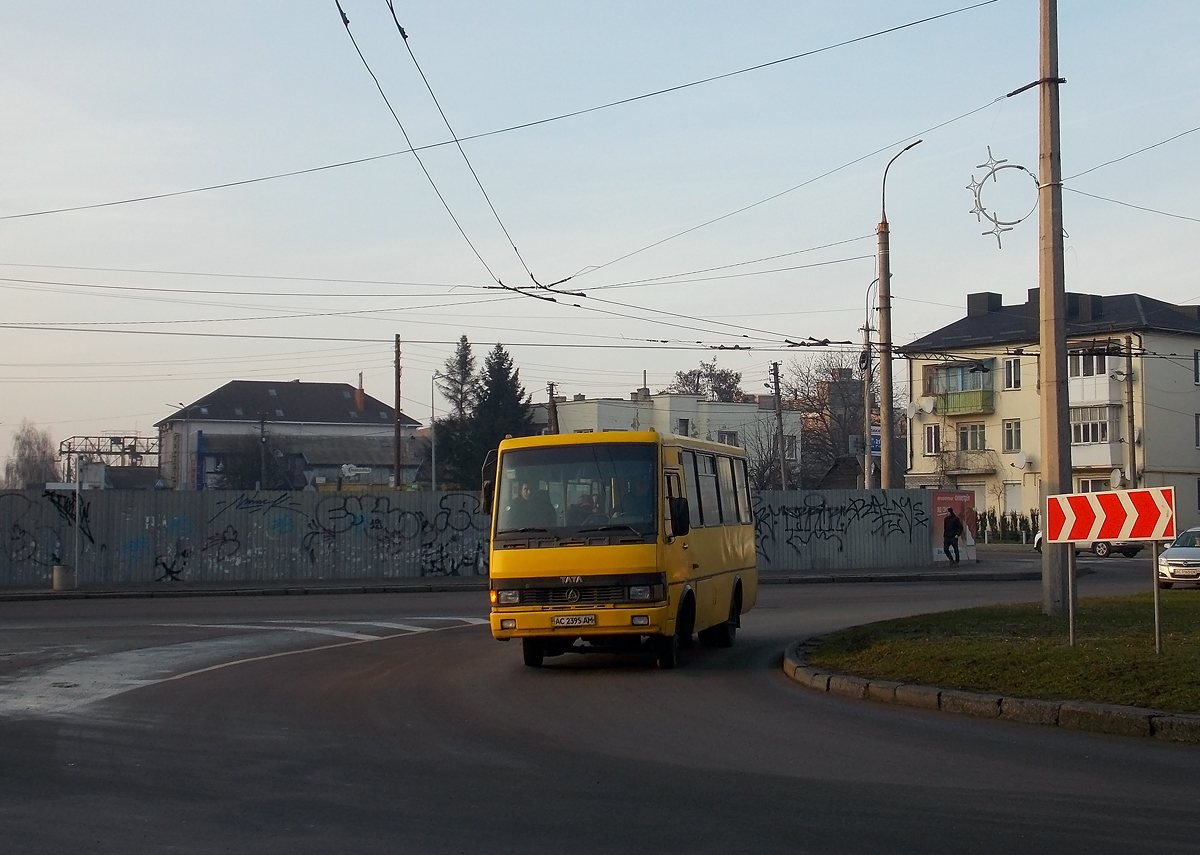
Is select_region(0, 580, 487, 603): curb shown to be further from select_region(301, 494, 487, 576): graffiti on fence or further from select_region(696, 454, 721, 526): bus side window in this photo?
select_region(696, 454, 721, 526): bus side window

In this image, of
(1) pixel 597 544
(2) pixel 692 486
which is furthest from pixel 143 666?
(2) pixel 692 486

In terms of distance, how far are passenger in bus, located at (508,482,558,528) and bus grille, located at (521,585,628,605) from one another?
0.76 meters

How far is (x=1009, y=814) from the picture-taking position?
277 inches

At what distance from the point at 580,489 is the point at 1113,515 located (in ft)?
17.8

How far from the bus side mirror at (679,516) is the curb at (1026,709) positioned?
2139 mm

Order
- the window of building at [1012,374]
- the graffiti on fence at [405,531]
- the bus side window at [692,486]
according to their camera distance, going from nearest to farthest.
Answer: the bus side window at [692,486]
the graffiti on fence at [405,531]
the window of building at [1012,374]

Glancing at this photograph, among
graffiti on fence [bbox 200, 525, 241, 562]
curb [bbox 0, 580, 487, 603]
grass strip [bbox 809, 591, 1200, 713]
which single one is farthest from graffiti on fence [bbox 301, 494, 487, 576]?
grass strip [bbox 809, 591, 1200, 713]

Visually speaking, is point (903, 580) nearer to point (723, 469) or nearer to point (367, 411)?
point (723, 469)

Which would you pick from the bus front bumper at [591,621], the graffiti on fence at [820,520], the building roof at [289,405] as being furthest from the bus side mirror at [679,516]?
the building roof at [289,405]

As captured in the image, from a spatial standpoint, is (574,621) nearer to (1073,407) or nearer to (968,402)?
(1073,407)

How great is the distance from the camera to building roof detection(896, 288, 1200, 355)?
209 feet

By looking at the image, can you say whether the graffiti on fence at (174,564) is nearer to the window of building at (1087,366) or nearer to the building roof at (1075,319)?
the building roof at (1075,319)

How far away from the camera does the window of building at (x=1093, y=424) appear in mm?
64562

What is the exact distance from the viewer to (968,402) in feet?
231
